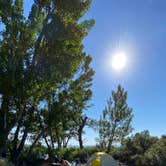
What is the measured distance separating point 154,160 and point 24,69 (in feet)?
35.3

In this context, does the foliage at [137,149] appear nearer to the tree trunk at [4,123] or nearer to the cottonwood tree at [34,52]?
the cottonwood tree at [34,52]

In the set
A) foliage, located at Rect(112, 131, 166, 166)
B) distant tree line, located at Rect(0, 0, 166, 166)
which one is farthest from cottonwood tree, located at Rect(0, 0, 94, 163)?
foliage, located at Rect(112, 131, 166, 166)

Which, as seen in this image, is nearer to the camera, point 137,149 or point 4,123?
point 4,123

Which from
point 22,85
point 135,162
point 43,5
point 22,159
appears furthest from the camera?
point 135,162

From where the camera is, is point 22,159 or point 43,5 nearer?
point 43,5

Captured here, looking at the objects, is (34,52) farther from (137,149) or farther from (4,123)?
(137,149)

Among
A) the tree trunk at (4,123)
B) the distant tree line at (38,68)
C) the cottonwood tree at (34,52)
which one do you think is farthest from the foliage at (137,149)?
the tree trunk at (4,123)

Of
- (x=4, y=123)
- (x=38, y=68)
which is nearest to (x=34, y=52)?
(x=38, y=68)

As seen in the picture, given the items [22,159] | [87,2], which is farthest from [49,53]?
[22,159]

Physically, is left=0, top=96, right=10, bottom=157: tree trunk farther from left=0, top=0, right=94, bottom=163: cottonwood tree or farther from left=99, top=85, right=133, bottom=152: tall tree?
left=99, top=85, right=133, bottom=152: tall tree

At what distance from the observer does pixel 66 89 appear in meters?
24.4

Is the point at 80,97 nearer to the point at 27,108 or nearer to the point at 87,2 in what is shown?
the point at 27,108

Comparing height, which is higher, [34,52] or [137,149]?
[34,52]

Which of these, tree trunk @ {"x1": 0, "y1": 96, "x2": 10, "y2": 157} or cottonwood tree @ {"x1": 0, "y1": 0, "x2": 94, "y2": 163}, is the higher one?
cottonwood tree @ {"x1": 0, "y1": 0, "x2": 94, "y2": 163}
